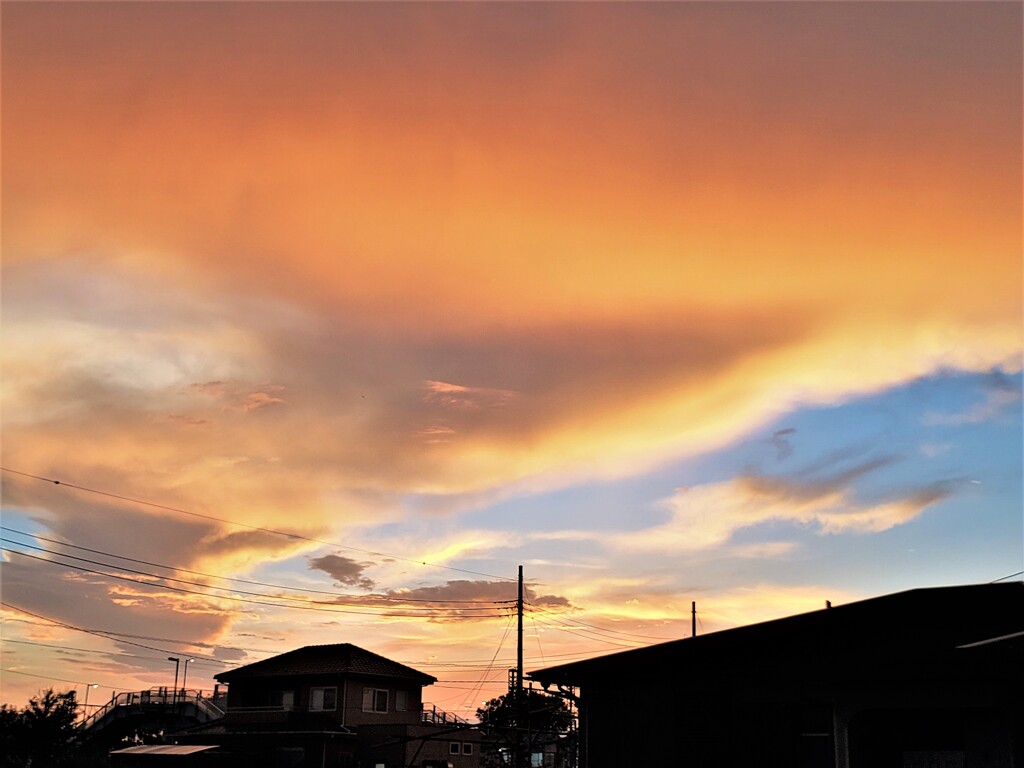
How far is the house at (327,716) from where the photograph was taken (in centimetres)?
5634

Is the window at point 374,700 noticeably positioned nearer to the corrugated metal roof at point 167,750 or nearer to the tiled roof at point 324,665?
the tiled roof at point 324,665

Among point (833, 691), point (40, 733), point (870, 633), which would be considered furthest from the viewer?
point (40, 733)

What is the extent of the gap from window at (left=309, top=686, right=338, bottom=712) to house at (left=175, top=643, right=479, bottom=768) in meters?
0.06

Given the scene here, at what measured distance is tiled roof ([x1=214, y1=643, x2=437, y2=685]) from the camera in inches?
2413

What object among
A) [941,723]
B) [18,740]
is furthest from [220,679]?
[941,723]

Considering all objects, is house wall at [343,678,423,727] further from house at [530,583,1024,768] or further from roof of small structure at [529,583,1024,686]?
roof of small structure at [529,583,1024,686]

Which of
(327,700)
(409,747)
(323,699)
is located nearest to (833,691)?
(409,747)

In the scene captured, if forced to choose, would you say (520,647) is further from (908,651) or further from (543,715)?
(908,651)

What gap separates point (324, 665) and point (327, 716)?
3.56 meters

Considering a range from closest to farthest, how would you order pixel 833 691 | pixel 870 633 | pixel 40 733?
pixel 833 691
pixel 870 633
pixel 40 733

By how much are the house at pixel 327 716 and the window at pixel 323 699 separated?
0.06 meters

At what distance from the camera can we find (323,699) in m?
60.4

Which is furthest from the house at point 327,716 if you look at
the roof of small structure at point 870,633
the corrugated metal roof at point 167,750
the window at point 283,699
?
the roof of small structure at point 870,633

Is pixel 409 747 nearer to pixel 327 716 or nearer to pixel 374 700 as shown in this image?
pixel 374 700
